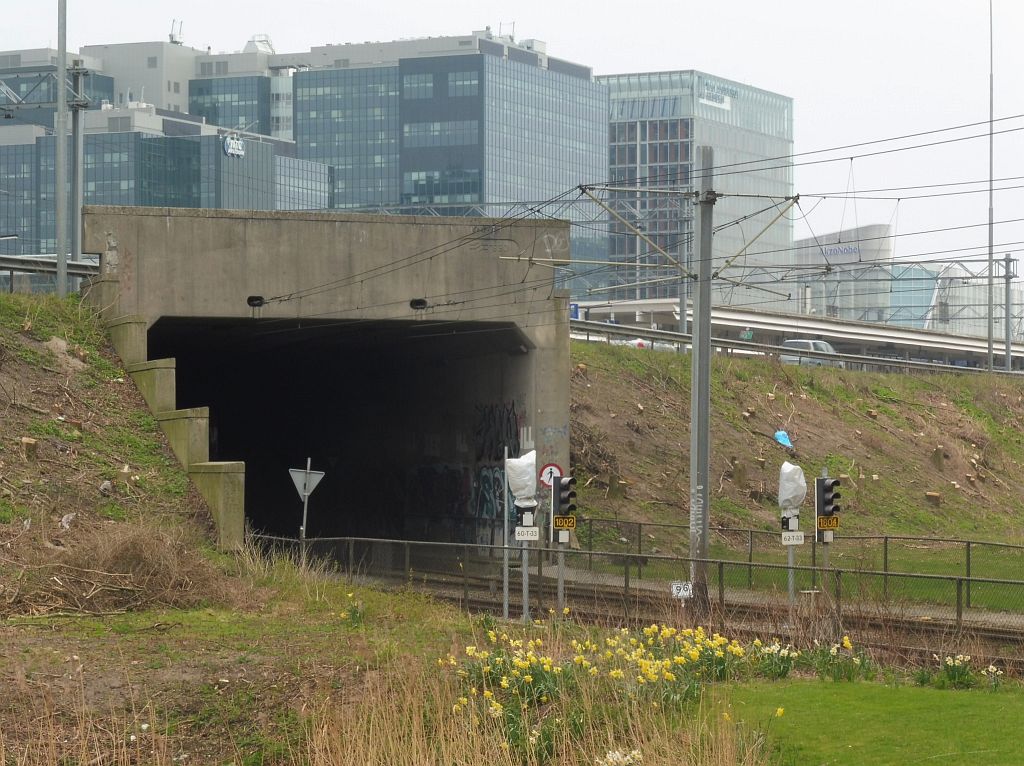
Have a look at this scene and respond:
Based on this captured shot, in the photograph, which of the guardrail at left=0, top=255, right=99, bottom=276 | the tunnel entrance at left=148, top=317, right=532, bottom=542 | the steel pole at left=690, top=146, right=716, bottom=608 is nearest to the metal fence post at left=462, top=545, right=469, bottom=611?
the steel pole at left=690, top=146, right=716, bottom=608

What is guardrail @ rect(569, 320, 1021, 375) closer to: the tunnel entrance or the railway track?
the tunnel entrance

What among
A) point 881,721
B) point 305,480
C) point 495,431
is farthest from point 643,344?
point 881,721

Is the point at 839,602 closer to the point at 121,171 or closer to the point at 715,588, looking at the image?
the point at 715,588

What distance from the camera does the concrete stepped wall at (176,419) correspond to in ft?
97.2

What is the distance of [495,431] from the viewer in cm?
3816

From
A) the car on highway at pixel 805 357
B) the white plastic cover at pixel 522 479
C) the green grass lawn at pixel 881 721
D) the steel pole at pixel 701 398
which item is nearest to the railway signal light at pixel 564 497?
the white plastic cover at pixel 522 479

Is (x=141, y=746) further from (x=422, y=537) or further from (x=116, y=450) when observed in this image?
(x=422, y=537)

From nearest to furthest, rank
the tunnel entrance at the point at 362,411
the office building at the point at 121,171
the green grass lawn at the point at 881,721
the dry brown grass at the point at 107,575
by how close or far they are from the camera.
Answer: the green grass lawn at the point at 881,721, the dry brown grass at the point at 107,575, the tunnel entrance at the point at 362,411, the office building at the point at 121,171

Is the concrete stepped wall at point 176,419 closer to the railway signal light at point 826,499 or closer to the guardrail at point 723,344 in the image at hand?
the railway signal light at point 826,499

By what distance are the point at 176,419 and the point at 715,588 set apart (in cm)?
1254

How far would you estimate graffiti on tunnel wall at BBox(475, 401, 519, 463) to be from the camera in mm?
37156

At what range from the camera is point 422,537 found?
42.8m

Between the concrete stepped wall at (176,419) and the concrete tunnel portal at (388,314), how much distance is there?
0.13 feet

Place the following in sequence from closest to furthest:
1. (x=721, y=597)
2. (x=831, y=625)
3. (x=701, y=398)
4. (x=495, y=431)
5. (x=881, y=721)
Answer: (x=881, y=721), (x=831, y=625), (x=721, y=597), (x=701, y=398), (x=495, y=431)
